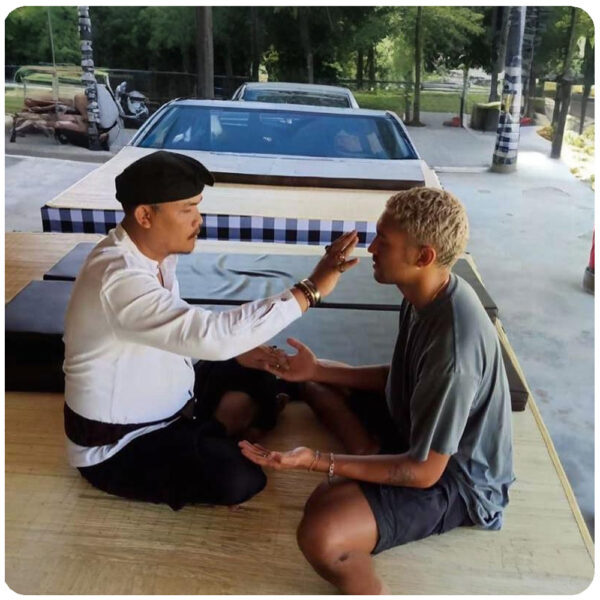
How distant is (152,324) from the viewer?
108 cm

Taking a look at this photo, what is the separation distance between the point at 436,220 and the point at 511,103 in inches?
74.7

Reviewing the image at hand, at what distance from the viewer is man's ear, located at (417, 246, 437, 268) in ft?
3.52

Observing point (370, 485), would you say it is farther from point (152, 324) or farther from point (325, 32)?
point (325, 32)

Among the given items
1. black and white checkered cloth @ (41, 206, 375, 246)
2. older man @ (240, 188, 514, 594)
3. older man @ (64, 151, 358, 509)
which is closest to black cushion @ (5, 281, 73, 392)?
older man @ (64, 151, 358, 509)

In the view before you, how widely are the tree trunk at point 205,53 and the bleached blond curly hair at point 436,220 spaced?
1.77 meters

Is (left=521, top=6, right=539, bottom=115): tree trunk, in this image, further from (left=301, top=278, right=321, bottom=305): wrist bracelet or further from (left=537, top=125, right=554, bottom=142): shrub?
(left=301, top=278, right=321, bottom=305): wrist bracelet

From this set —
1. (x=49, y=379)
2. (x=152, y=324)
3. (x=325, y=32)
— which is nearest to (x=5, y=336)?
(x=49, y=379)

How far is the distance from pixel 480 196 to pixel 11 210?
2.25 metres

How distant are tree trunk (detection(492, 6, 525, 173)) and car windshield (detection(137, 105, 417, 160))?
0.40 metres

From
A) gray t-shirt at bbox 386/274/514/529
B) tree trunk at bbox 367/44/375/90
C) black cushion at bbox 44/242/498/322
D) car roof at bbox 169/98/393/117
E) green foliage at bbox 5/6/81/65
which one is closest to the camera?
gray t-shirt at bbox 386/274/514/529

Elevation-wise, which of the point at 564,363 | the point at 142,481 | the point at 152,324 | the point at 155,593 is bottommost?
the point at 564,363

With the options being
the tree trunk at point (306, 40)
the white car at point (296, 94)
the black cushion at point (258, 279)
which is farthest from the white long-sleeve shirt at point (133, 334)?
the white car at point (296, 94)

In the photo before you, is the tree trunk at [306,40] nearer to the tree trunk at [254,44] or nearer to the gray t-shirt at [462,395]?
the tree trunk at [254,44]

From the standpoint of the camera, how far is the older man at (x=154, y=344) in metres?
1.10
